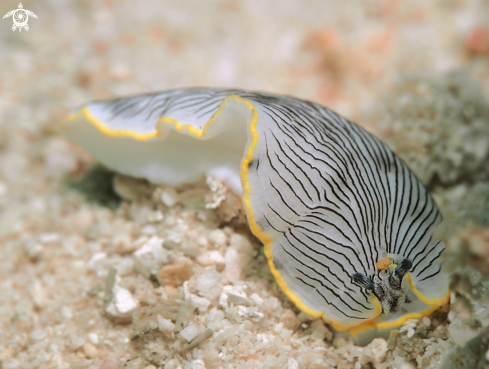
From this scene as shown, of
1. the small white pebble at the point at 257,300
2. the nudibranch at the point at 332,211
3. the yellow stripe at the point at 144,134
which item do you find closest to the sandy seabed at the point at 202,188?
the small white pebble at the point at 257,300

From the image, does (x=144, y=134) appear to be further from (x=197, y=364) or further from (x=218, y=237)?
(x=197, y=364)

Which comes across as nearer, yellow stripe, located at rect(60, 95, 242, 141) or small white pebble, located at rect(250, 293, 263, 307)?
small white pebble, located at rect(250, 293, 263, 307)

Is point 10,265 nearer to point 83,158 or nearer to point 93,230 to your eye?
point 93,230

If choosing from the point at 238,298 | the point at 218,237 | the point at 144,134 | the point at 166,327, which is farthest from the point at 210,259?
the point at 144,134

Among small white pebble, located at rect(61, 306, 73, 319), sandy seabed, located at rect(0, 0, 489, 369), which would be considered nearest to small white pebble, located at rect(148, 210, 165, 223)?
sandy seabed, located at rect(0, 0, 489, 369)

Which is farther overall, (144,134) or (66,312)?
(144,134)

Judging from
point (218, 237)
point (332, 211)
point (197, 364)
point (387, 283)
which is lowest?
point (197, 364)

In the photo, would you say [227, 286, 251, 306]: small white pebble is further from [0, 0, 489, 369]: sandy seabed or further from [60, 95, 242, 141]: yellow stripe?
[60, 95, 242, 141]: yellow stripe

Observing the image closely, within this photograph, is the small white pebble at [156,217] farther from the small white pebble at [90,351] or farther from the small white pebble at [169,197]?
the small white pebble at [90,351]
